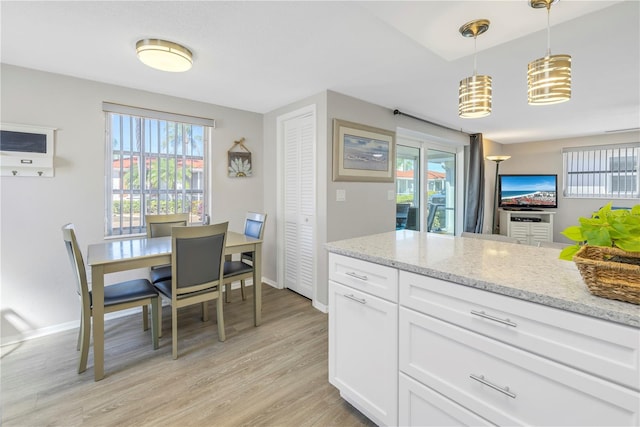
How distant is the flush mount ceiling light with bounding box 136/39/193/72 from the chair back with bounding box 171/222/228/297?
117 centimetres

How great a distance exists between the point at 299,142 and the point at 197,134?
119cm

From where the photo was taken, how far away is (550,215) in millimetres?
5547

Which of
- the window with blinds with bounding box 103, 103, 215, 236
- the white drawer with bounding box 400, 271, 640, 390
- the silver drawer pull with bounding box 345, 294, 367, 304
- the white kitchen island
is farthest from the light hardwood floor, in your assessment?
the window with blinds with bounding box 103, 103, 215, 236

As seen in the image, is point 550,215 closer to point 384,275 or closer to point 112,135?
point 384,275

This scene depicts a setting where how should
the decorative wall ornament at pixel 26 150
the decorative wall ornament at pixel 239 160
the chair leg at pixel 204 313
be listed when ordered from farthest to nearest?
the decorative wall ornament at pixel 239 160
the chair leg at pixel 204 313
the decorative wall ornament at pixel 26 150

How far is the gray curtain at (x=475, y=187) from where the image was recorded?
204 inches

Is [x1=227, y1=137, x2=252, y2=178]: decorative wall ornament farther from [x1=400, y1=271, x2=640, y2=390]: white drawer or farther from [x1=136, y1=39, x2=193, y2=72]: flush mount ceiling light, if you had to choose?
[x1=400, y1=271, x2=640, y2=390]: white drawer

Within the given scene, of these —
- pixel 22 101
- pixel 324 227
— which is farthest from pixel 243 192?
pixel 22 101

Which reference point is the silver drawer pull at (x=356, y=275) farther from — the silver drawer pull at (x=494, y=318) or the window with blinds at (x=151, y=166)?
the window with blinds at (x=151, y=166)

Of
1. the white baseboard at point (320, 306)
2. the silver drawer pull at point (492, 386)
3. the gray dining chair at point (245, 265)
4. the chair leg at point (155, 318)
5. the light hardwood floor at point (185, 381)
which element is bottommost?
the light hardwood floor at point (185, 381)

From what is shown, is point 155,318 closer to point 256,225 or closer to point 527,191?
point 256,225

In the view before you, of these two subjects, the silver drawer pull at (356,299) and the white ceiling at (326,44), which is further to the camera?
the white ceiling at (326,44)

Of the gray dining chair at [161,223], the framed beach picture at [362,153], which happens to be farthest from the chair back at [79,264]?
the framed beach picture at [362,153]

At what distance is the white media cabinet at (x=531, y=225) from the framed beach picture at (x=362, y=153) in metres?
3.74
